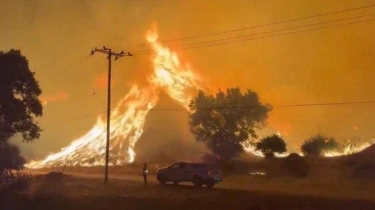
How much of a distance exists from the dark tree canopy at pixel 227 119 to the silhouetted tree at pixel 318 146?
860cm

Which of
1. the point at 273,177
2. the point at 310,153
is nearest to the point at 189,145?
the point at 310,153

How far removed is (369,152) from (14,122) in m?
48.5

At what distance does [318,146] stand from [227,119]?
52.7 feet

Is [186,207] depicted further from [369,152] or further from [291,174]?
[369,152]

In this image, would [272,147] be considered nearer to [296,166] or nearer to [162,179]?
[296,166]

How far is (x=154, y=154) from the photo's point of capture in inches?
3885

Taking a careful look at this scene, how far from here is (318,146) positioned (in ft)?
261

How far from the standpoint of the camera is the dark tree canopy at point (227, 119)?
76312mm

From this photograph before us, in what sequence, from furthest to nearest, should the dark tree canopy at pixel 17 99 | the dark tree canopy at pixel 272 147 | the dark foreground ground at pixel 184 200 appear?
1. the dark tree canopy at pixel 272 147
2. the dark tree canopy at pixel 17 99
3. the dark foreground ground at pixel 184 200

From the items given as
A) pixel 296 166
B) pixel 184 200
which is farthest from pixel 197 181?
pixel 296 166

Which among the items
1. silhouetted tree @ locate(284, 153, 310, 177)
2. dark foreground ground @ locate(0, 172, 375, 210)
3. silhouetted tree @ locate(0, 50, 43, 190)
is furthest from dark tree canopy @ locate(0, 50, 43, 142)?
silhouetted tree @ locate(284, 153, 310, 177)

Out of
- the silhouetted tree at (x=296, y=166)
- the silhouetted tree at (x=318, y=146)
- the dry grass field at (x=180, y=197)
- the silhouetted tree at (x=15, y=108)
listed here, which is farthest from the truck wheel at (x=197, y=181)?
the silhouetted tree at (x=318, y=146)

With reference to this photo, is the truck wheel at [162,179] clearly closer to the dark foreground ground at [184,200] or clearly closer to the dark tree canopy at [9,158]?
the dark foreground ground at [184,200]

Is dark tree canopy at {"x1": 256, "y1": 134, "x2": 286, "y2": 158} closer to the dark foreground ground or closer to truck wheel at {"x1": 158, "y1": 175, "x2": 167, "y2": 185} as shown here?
truck wheel at {"x1": 158, "y1": 175, "x2": 167, "y2": 185}
